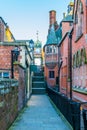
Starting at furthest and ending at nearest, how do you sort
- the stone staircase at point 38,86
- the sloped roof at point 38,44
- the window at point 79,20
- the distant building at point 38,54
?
the sloped roof at point 38,44 < the distant building at point 38,54 < the stone staircase at point 38,86 < the window at point 79,20

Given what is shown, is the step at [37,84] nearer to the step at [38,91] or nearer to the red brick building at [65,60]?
the step at [38,91]

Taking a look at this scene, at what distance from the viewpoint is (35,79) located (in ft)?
143

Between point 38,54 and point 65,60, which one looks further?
point 38,54

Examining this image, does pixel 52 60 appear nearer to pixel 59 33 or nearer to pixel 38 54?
pixel 59 33

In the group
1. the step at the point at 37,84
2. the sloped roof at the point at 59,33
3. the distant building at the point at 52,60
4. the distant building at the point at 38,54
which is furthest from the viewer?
the distant building at the point at 38,54

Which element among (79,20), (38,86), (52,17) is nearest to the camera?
(79,20)

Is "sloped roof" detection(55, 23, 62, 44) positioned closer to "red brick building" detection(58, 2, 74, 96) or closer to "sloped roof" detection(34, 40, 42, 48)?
"red brick building" detection(58, 2, 74, 96)

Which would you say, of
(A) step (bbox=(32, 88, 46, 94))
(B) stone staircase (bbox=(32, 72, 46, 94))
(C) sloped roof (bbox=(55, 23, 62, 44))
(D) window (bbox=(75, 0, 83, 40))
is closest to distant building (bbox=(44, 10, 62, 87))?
(C) sloped roof (bbox=(55, 23, 62, 44))

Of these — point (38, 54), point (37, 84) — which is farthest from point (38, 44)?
point (37, 84)

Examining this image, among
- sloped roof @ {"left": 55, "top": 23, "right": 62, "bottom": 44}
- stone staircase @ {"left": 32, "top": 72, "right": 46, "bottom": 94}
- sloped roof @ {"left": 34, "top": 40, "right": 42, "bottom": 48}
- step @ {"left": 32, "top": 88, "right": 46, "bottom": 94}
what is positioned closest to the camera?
step @ {"left": 32, "top": 88, "right": 46, "bottom": 94}

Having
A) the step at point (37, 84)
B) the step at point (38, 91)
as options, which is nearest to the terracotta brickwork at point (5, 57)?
the step at point (38, 91)

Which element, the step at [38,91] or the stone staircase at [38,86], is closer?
the step at [38,91]

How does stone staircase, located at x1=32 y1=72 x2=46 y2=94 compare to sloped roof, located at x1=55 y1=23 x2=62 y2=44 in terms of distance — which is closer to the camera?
stone staircase, located at x1=32 y1=72 x2=46 y2=94

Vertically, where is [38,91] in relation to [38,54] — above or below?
below
